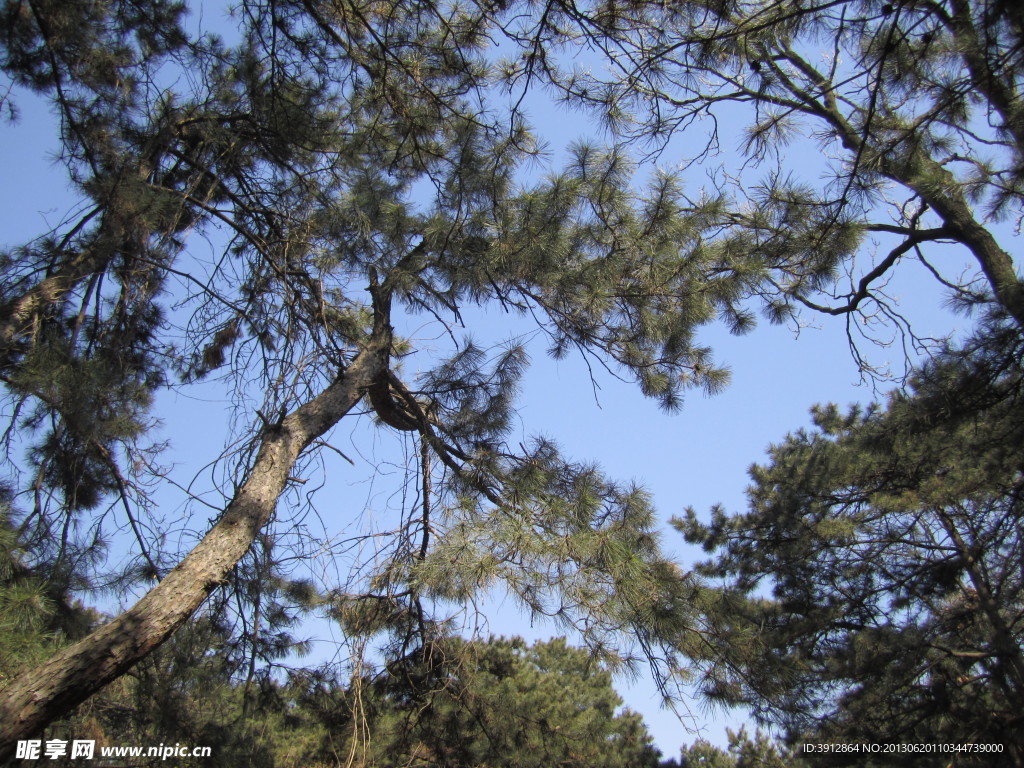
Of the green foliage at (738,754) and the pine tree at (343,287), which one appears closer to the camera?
the pine tree at (343,287)

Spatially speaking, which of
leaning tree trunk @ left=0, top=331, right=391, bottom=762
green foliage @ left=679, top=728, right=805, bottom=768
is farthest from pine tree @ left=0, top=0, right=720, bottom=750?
green foliage @ left=679, top=728, right=805, bottom=768

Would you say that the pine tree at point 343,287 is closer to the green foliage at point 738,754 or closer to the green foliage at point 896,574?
the green foliage at point 896,574

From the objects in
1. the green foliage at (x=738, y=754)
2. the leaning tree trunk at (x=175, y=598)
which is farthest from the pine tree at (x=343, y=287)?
the green foliage at (x=738, y=754)

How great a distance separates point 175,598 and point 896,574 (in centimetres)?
626

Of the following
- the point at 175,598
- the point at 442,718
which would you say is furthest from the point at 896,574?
the point at 175,598

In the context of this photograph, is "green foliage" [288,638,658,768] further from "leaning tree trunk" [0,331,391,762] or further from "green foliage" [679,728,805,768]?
"green foliage" [679,728,805,768]

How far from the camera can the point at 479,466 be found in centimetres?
377

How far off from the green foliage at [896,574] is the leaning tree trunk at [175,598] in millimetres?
2214

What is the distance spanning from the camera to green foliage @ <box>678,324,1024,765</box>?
328 cm

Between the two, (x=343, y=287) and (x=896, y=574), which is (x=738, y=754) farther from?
(x=343, y=287)

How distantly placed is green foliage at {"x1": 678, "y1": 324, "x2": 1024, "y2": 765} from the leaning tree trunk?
2214mm

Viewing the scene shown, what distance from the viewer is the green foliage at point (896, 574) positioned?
328cm

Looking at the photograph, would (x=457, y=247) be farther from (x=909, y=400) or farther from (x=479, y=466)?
(x=909, y=400)

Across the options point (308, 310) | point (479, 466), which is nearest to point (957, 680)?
point (479, 466)
